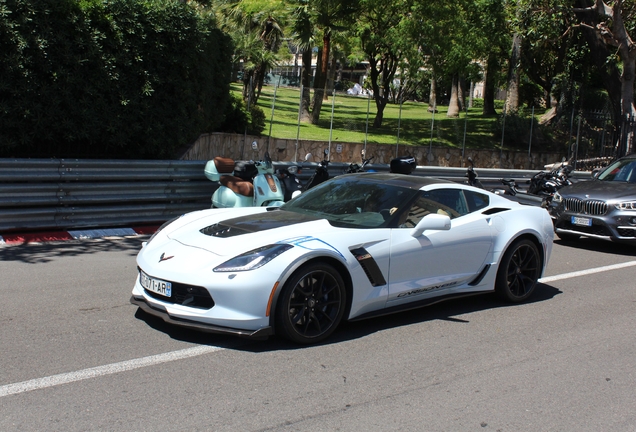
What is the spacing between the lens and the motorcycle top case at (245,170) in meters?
10.6

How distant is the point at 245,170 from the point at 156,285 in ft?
17.4

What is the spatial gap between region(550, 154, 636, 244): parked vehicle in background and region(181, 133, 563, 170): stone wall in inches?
254

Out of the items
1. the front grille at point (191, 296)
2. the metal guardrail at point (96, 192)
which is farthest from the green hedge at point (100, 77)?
the front grille at point (191, 296)

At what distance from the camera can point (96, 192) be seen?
1041 centimetres

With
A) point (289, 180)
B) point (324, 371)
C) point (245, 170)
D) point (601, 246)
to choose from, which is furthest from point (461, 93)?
point (324, 371)

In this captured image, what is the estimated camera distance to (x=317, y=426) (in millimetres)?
4066

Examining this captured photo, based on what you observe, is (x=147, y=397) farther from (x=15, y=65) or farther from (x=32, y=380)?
(x=15, y=65)

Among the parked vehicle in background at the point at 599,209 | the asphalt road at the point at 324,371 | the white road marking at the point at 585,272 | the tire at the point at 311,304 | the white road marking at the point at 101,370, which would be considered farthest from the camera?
the parked vehicle in background at the point at 599,209

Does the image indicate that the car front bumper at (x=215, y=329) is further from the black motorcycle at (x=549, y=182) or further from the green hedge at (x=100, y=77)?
the black motorcycle at (x=549, y=182)

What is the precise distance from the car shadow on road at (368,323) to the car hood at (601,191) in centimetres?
394

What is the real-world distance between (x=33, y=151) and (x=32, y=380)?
26.3 feet

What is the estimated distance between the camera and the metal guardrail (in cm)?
976

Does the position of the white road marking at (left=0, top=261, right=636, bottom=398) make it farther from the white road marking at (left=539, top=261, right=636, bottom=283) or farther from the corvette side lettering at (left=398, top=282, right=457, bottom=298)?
the white road marking at (left=539, top=261, right=636, bottom=283)

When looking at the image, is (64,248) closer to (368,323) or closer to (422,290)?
(368,323)
